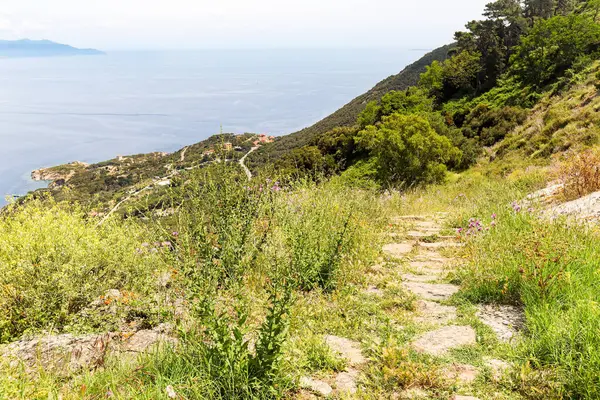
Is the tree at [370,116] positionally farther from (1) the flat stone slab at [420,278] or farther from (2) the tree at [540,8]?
(1) the flat stone slab at [420,278]

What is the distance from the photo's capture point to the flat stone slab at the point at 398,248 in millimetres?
5195

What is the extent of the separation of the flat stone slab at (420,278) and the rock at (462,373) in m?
1.73

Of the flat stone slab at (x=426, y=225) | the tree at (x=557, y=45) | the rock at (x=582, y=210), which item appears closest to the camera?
the rock at (x=582, y=210)

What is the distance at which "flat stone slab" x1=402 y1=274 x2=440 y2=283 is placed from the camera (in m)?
4.14

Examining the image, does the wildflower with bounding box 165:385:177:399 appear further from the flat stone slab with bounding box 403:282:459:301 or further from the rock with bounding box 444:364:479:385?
the flat stone slab with bounding box 403:282:459:301

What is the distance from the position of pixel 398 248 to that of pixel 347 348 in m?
2.94

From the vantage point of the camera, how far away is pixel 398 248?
215 inches

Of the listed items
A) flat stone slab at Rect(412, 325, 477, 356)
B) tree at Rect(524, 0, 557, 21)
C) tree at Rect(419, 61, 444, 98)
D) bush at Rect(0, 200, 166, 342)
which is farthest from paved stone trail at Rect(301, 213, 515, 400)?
tree at Rect(524, 0, 557, 21)

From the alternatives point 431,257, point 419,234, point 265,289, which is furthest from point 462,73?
point 265,289

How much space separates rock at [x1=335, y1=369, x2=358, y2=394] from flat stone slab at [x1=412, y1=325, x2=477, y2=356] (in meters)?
0.57

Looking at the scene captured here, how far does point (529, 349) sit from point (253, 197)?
9.83 ft

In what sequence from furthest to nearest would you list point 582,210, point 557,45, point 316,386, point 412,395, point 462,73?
point 462,73 < point 557,45 < point 582,210 < point 316,386 < point 412,395

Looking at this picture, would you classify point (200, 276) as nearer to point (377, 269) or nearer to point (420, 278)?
point (377, 269)

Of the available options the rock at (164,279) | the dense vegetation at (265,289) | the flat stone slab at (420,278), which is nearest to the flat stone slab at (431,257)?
the dense vegetation at (265,289)
